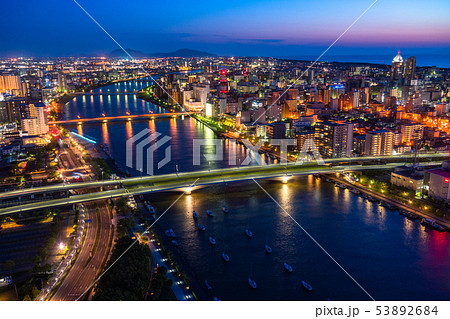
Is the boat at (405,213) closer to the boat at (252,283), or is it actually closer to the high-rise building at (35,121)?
the boat at (252,283)

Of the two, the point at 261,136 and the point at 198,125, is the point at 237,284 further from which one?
the point at 198,125

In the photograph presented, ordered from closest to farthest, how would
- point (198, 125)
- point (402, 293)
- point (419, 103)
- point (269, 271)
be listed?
point (402, 293) → point (269, 271) → point (198, 125) → point (419, 103)

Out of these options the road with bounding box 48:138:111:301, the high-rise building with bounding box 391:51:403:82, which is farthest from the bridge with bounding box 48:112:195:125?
the high-rise building with bounding box 391:51:403:82

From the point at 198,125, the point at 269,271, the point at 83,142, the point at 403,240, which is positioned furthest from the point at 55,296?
the point at 198,125

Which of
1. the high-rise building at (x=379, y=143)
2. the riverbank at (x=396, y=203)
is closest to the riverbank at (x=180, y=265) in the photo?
the riverbank at (x=396, y=203)

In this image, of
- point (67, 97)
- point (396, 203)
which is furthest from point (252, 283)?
point (67, 97)

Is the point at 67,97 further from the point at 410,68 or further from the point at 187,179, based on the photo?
the point at 410,68
